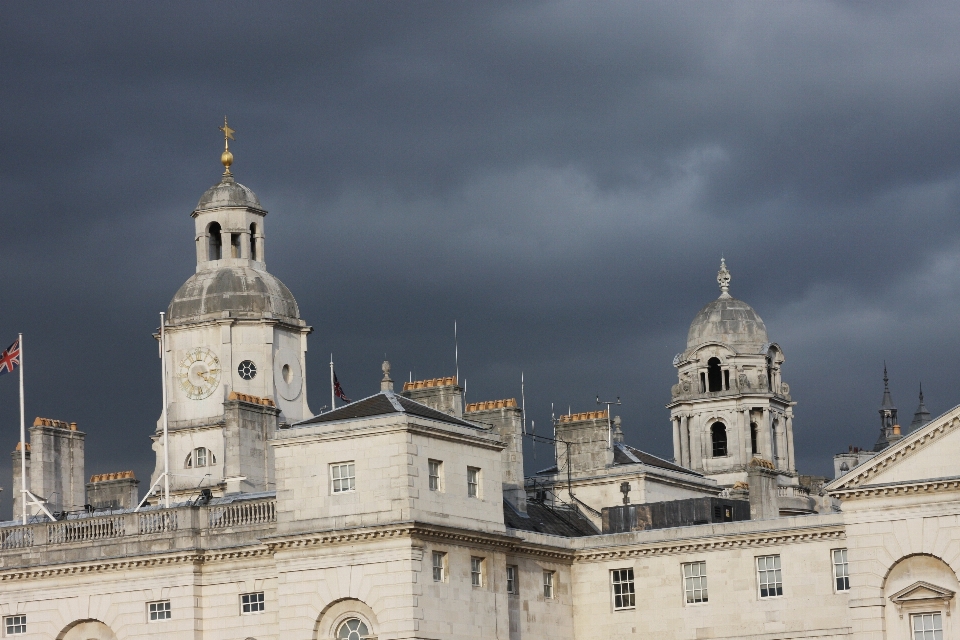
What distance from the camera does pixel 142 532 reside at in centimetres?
7625

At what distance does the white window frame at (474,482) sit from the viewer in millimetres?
73688

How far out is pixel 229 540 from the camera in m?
74.9

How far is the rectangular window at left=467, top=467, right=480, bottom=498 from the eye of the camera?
2901 inches

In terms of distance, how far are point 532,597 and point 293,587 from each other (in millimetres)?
9363

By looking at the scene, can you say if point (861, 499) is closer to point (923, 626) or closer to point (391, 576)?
point (923, 626)

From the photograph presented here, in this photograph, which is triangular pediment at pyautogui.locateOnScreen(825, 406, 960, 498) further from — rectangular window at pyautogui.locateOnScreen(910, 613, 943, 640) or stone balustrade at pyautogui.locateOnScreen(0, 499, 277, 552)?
stone balustrade at pyautogui.locateOnScreen(0, 499, 277, 552)

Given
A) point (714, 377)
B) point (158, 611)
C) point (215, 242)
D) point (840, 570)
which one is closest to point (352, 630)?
point (158, 611)

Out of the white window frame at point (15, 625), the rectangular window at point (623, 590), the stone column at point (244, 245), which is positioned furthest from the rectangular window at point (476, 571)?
the stone column at point (244, 245)

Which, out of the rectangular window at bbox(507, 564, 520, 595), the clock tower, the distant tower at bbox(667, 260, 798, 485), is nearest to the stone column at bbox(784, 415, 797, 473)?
the distant tower at bbox(667, 260, 798, 485)

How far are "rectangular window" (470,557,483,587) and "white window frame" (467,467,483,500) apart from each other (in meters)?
2.12

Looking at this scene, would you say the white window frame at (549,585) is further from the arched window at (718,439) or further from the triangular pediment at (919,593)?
the arched window at (718,439)

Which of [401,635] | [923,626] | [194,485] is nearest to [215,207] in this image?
[194,485]

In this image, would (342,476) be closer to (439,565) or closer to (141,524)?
(439,565)

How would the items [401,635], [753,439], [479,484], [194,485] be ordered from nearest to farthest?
1. [401,635]
2. [479,484]
3. [194,485]
4. [753,439]
